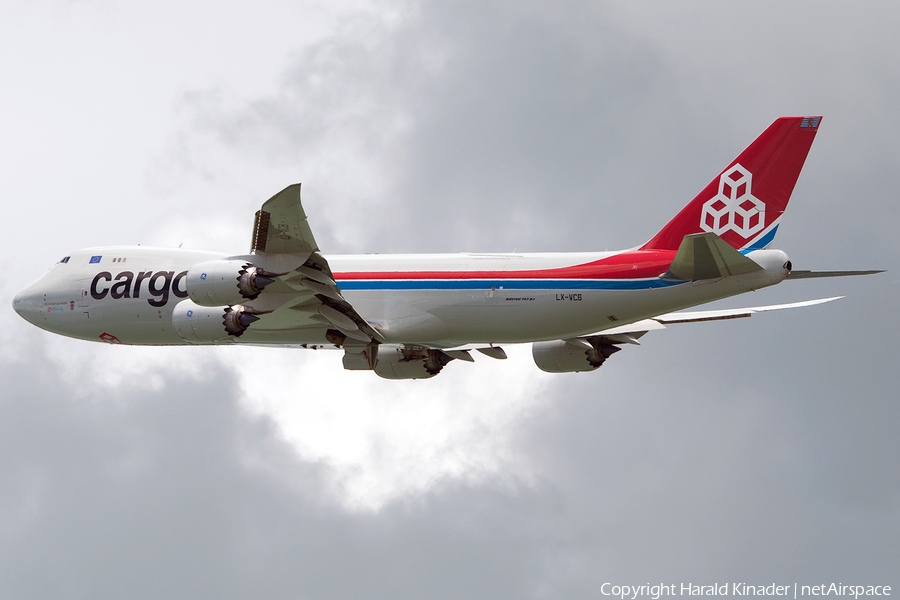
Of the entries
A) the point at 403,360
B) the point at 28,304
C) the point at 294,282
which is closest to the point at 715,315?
the point at 403,360

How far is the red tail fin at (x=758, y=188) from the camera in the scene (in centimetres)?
3030

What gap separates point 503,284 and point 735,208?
711cm

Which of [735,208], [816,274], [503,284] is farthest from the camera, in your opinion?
[503,284]

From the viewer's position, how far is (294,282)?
30562 mm

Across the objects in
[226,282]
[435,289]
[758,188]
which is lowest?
[226,282]

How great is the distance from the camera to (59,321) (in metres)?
36.9

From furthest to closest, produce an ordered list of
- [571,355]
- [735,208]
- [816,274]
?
1. [571,355]
2. [735,208]
3. [816,274]

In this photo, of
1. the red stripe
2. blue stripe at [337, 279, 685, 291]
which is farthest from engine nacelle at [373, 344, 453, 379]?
the red stripe

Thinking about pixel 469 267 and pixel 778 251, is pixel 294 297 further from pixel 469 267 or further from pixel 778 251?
pixel 778 251

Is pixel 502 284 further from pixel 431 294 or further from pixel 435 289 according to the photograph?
pixel 431 294

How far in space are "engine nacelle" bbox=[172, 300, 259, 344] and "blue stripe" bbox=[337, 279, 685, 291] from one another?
3771 mm

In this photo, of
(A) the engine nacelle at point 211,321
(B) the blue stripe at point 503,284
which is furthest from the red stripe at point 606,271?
(A) the engine nacelle at point 211,321

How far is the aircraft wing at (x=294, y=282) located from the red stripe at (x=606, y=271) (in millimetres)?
3028

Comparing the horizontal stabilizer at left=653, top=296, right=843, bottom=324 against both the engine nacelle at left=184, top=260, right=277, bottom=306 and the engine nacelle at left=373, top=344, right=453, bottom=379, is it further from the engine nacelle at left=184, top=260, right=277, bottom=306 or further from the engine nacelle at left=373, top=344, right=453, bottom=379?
the engine nacelle at left=184, top=260, right=277, bottom=306
